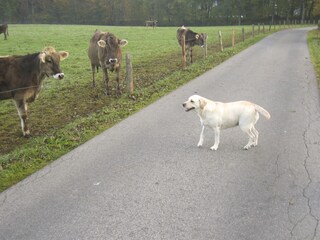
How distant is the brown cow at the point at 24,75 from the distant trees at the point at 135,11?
3531 inches

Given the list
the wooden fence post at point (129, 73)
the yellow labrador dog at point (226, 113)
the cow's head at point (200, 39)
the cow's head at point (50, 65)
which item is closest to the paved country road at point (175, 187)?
the yellow labrador dog at point (226, 113)

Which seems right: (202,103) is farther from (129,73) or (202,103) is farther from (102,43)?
(102,43)

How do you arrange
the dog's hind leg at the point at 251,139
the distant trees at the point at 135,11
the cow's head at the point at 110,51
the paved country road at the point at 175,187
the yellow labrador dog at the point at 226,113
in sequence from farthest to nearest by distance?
the distant trees at the point at 135,11, the cow's head at the point at 110,51, the dog's hind leg at the point at 251,139, the yellow labrador dog at the point at 226,113, the paved country road at the point at 175,187

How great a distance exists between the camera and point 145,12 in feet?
369

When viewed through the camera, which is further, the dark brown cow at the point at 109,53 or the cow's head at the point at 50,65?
the dark brown cow at the point at 109,53

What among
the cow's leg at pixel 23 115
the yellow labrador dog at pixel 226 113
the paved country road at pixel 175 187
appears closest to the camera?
the paved country road at pixel 175 187

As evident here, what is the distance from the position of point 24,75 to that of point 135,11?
111m

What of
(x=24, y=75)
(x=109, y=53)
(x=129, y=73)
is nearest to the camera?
(x=24, y=75)

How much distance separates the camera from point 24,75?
29.1 feet

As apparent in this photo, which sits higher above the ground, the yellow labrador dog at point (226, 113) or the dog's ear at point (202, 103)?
the dog's ear at point (202, 103)

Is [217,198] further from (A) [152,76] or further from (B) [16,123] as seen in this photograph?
(A) [152,76]

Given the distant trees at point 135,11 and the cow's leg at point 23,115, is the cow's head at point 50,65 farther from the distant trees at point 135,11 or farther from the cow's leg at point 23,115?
the distant trees at point 135,11

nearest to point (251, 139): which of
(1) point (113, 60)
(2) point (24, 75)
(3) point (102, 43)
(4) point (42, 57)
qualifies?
(4) point (42, 57)

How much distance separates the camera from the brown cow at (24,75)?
8734 millimetres
